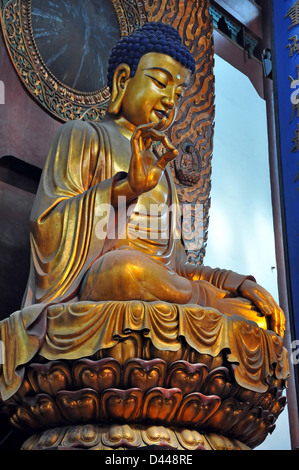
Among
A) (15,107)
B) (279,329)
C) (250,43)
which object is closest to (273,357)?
(279,329)

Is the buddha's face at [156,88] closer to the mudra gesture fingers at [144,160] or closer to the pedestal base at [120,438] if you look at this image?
the mudra gesture fingers at [144,160]

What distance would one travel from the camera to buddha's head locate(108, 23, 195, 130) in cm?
283

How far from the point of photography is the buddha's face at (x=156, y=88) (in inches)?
111

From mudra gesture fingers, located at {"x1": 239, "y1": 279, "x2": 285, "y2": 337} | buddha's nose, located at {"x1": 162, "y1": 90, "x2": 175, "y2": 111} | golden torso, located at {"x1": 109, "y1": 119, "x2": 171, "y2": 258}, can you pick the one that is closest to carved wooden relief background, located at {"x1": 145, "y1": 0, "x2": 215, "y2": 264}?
golden torso, located at {"x1": 109, "y1": 119, "x2": 171, "y2": 258}

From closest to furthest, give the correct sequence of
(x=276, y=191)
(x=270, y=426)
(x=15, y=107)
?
(x=270, y=426) < (x=15, y=107) < (x=276, y=191)

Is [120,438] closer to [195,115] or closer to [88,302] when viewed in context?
[88,302]

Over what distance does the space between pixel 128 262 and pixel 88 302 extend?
164 millimetres

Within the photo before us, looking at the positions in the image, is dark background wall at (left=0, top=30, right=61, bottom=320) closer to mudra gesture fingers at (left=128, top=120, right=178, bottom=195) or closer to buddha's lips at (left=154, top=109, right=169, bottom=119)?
buddha's lips at (left=154, top=109, right=169, bottom=119)

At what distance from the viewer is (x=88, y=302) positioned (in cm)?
214

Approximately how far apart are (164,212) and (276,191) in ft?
5.27

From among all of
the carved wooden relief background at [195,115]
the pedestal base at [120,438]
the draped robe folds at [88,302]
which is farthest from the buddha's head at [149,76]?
the pedestal base at [120,438]

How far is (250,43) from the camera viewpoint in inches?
176

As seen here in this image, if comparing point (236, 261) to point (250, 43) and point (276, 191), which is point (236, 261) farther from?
point (250, 43)

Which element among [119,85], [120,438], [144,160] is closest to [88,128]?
[119,85]
